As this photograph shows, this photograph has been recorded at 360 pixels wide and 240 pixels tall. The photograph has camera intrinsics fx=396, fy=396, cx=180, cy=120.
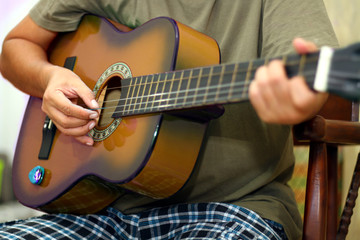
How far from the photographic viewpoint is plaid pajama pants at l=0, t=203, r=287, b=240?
2.75 ft

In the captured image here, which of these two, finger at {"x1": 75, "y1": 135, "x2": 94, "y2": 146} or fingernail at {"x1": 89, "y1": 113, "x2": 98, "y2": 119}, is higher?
fingernail at {"x1": 89, "y1": 113, "x2": 98, "y2": 119}

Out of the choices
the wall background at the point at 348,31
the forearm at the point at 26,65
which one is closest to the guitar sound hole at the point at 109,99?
the forearm at the point at 26,65

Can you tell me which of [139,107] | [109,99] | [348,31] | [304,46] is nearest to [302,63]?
[304,46]

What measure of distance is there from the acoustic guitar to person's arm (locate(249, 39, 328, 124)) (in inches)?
0.6

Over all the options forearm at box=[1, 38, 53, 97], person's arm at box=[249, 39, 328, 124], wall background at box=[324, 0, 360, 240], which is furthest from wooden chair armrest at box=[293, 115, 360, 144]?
wall background at box=[324, 0, 360, 240]

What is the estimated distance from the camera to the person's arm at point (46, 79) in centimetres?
95

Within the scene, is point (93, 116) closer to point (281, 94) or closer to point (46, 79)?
point (46, 79)

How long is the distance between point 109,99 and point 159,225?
1.07ft

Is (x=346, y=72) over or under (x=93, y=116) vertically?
over

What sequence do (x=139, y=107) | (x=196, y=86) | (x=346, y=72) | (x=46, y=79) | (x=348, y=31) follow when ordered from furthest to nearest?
(x=348, y=31), (x=46, y=79), (x=139, y=107), (x=196, y=86), (x=346, y=72)

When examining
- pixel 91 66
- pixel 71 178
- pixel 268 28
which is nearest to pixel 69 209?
pixel 71 178

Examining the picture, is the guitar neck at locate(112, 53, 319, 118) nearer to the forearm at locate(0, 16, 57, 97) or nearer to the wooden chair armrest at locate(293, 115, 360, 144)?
the wooden chair armrest at locate(293, 115, 360, 144)

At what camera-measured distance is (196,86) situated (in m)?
0.70

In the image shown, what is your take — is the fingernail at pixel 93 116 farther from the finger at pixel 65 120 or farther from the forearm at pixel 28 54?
the forearm at pixel 28 54
